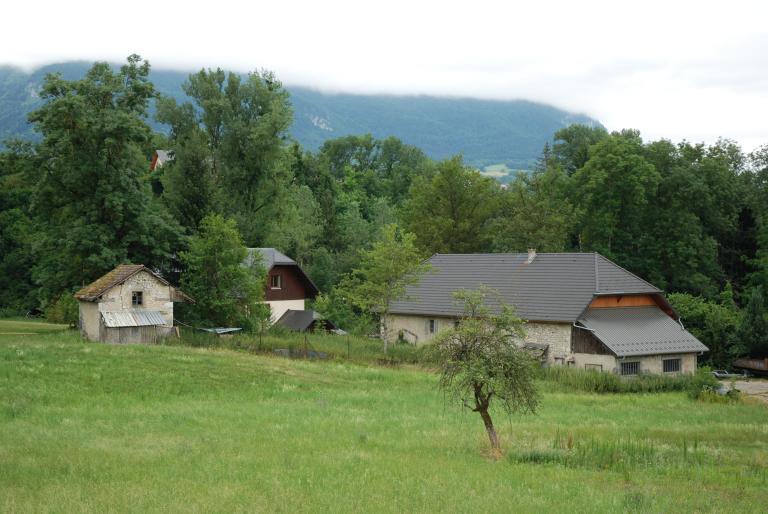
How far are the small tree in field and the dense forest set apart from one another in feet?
107

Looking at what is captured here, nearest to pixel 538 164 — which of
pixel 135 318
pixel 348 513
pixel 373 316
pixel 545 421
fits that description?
pixel 373 316

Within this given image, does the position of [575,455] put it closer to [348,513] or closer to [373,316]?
[348,513]

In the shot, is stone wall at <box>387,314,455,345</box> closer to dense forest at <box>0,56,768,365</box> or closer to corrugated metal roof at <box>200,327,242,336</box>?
dense forest at <box>0,56,768,365</box>

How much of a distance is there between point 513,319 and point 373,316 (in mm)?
44171

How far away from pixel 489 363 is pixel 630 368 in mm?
29620

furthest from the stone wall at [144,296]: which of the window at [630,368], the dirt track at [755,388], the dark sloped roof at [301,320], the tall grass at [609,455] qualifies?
the dirt track at [755,388]

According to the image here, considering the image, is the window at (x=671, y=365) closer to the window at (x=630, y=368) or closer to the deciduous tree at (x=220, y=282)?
the window at (x=630, y=368)

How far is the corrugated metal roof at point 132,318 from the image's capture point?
41531 millimetres

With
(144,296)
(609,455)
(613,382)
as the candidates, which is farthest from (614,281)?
(609,455)

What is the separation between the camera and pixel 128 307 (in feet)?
141

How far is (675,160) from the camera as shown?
222 feet

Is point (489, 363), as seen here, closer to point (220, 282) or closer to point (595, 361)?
point (595, 361)

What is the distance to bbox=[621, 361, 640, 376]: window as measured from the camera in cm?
4553

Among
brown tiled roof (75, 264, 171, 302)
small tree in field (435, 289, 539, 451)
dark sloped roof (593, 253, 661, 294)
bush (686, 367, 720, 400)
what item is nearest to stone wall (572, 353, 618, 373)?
dark sloped roof (593, 253, 661, 294)
